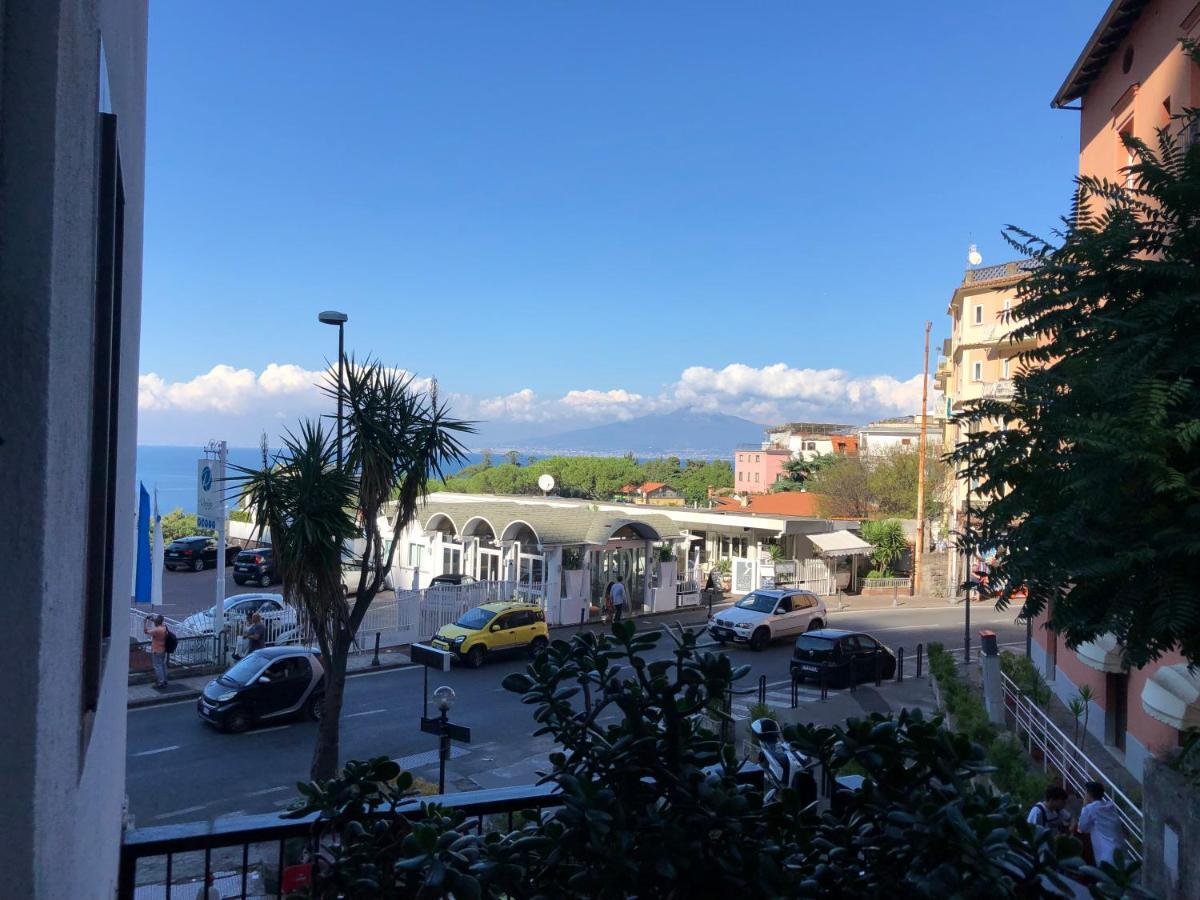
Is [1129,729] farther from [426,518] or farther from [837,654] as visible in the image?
[426,518]

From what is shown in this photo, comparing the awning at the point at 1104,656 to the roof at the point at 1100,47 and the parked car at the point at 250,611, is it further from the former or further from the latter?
the parked car at the point at 250,611

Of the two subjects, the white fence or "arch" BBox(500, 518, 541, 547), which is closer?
the white fence

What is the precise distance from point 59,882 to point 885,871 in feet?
5.59

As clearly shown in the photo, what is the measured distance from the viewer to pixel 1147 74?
41.5 ft

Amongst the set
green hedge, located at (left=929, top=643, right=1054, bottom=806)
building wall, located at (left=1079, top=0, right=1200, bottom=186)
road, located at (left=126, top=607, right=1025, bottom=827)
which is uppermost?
building wall, located at (left=1079, top=0, right=1200, bottom=186)

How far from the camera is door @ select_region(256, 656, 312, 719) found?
15.4m

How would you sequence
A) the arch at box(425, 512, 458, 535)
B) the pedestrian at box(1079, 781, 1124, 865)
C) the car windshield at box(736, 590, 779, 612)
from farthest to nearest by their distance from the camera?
the arch at box(425, 512, 458, 535)
the car windshield at box(736, 590, 779, 612)
the pedestrian at box(1079, 781, 1124, 865)

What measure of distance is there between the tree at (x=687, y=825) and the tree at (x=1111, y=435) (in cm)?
376

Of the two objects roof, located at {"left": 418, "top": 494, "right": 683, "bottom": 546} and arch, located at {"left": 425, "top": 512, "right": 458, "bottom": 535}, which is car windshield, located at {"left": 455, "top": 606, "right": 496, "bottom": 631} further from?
arch, located at {"left": 425, "top": 512, "right": 458, "bottom": 535}

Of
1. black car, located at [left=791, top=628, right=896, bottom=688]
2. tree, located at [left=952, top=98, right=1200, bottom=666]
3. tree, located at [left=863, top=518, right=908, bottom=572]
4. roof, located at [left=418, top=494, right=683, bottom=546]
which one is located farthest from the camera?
tree, located at [left=863, top=518, right=908, bottom=572]

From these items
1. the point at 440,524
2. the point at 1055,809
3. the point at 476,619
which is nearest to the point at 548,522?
the point at 440,524

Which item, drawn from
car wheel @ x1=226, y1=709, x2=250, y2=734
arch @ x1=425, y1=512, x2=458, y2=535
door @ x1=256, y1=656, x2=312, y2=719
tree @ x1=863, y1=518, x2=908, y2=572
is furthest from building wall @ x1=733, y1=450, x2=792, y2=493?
car wheel @ x1=226, y1=709, x2=250, y2=734

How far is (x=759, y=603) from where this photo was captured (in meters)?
24.7

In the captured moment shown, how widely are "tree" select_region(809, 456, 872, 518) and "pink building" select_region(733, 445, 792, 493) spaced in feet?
145
